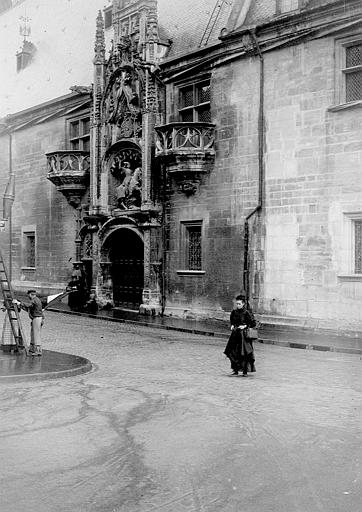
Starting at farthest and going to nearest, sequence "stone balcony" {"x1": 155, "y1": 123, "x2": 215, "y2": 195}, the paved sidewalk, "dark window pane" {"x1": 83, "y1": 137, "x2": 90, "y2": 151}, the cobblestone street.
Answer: "dark window pane" {"x1": 83, "y1": 137, "x2": 90, "y2": 151}, "stone balcony" {"x1": 155, "y1": 123, "x2": 215, "y2": 195}, the paved sidewalk, the cobblestone street

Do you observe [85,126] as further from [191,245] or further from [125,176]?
[191,245]

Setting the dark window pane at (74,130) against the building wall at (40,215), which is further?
the building wall at (40,215)

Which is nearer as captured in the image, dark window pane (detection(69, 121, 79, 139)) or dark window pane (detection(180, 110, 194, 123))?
dark window pane (detection(180, 110, 194, 123))

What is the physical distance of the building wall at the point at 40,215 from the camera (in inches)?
1176

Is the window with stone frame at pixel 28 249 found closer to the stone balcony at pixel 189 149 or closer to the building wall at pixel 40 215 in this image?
the building wall at pixel 40 215

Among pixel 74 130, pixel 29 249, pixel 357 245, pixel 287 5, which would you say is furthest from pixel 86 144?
pixel 357 245

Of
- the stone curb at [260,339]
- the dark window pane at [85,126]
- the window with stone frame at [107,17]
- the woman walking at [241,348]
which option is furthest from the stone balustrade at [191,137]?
the woman walking at [241,348]

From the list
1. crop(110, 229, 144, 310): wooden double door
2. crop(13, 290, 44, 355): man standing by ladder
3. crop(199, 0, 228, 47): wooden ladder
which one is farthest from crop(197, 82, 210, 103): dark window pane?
crop(13, 290, 44, 355): man standing by ladder

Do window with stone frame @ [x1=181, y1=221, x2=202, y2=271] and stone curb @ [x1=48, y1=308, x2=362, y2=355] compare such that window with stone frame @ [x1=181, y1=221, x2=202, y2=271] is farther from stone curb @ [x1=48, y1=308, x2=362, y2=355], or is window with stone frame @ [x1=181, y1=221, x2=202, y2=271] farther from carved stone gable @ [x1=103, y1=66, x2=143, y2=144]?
carved stone gable @ [x1=103, y1=66, x2=143, y2=144]

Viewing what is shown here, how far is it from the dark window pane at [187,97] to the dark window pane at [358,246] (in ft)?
25.9

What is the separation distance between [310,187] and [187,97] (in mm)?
6716

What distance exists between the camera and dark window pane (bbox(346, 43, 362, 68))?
59.1 ft

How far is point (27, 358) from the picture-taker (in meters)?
13.2

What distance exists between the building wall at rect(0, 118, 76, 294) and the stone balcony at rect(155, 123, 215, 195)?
331 inches
